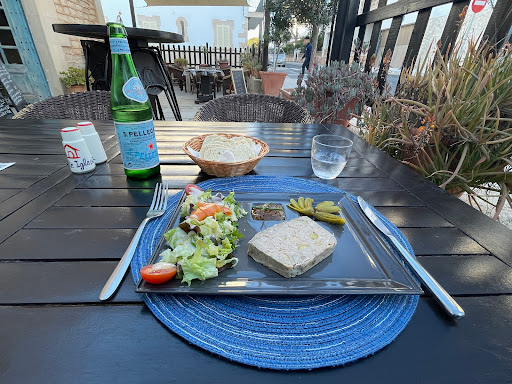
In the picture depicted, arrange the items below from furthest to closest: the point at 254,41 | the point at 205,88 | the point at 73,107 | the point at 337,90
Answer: the point at 254,41 < the point at 205,88 < the point at 337,90 < the point at 73,107

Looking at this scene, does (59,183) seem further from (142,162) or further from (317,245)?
(317,245)

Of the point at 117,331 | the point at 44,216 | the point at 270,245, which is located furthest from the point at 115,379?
the point at 44,216

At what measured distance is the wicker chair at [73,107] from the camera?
1717 millimetres

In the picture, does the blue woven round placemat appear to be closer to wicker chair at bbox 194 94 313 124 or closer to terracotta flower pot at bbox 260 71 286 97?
wicker chair at bbox 194 94 313 124

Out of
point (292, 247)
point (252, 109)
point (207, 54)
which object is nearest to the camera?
point (292, 247)

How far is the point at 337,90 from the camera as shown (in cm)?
292

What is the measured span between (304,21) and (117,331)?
30.3 feet

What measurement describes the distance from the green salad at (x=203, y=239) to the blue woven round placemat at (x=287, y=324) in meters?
0.05

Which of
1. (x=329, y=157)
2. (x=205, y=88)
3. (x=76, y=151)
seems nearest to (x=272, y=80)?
(x=205, y=88)

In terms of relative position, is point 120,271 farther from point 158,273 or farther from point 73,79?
point 73,79

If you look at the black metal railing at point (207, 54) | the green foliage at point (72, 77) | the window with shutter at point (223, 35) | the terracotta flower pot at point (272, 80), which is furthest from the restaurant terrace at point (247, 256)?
the window with shutter at point (223, 35)

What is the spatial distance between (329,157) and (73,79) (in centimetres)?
538

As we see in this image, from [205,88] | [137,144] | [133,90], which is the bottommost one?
[205,88]

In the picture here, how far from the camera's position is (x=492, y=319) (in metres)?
0.43
